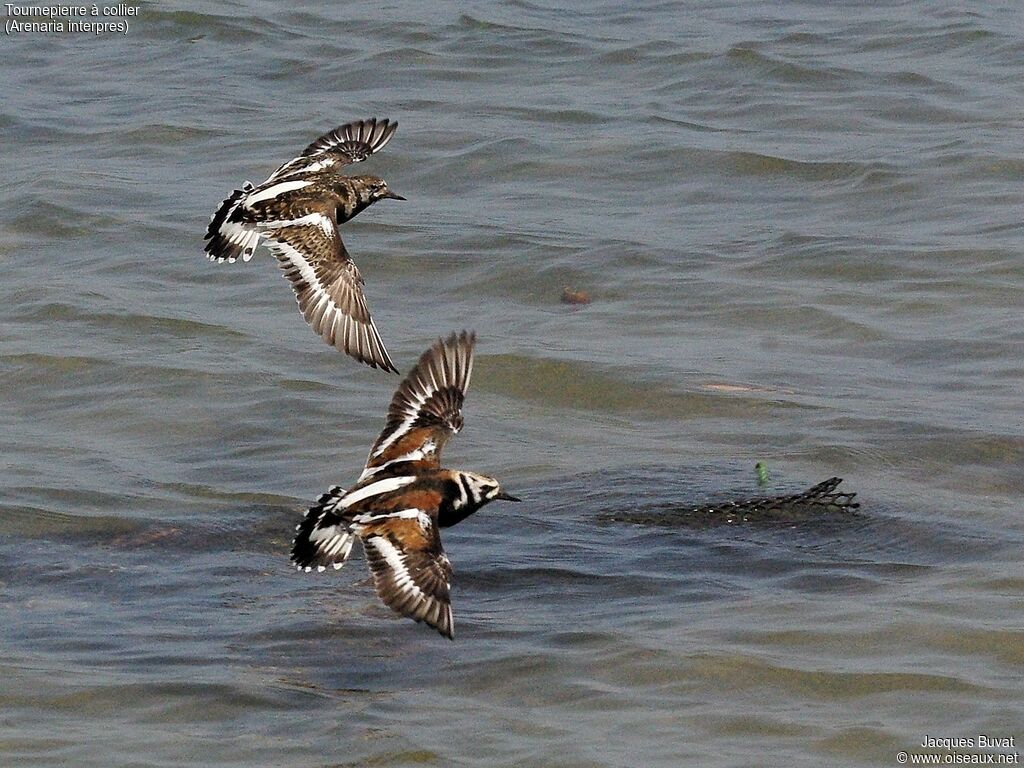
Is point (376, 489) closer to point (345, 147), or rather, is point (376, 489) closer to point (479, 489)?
point (479, 489)

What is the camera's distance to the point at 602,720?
4.69 meters

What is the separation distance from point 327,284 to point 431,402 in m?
1.16

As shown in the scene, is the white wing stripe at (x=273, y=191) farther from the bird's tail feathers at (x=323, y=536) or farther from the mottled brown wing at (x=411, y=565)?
the mottled brown wing at (x=411, y=565)

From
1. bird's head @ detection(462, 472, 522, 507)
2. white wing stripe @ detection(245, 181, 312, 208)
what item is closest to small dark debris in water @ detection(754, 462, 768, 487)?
bird's head @ detection(462, 472, 522, 507)

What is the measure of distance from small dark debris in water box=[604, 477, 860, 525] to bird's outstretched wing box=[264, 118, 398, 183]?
209 centimetres

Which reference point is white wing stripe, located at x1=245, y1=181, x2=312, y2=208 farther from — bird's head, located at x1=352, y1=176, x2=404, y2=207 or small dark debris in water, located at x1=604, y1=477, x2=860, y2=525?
small dark debris in water, located at x1=604, y1=477, x2=860, y2=525

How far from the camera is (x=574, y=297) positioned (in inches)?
337

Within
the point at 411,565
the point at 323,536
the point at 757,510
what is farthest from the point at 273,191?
the point at 411,565

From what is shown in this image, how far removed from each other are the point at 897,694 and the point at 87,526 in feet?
9.52

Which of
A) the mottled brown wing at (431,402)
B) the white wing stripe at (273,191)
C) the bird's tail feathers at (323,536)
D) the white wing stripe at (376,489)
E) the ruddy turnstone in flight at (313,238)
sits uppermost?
the white wing stripe at (273,191)

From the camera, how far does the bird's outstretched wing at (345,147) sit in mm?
7188

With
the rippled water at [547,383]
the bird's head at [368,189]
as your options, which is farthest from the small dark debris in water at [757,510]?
the bird's head at [368,189]

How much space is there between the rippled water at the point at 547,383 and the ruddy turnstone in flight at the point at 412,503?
33cm

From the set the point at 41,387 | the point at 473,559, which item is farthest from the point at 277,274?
the point at 473,559
